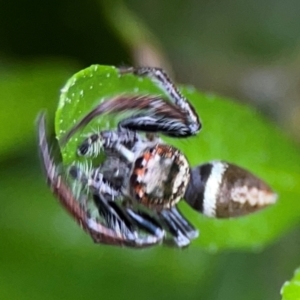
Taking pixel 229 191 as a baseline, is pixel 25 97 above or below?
above

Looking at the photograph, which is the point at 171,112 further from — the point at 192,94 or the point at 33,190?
the point at 33,190

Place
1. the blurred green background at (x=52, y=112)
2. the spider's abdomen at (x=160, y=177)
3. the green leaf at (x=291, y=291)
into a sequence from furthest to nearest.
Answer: the blurred green background at (x=52, y=112) < the spider's abdomen at (x=160, y=177) < the green leaf at (x=291, y=291)

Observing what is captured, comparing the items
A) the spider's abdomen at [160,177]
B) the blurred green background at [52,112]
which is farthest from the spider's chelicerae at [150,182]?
the blurred green background at [52,112]

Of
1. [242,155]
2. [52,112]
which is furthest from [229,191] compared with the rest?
[52,112]

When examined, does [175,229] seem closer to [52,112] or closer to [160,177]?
[160,177]

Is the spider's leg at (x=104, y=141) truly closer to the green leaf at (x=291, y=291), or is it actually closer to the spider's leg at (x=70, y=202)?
the spider's leg at (x=70, y=202)

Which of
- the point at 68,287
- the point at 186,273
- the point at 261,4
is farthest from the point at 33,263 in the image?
the point at 261,4
